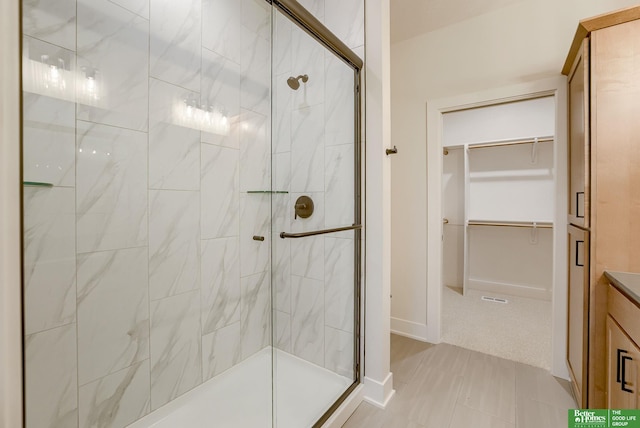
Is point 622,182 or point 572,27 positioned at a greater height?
point 572,27

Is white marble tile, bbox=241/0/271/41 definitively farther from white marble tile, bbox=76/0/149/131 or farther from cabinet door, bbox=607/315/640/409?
cabinet door, bbox=607/315/640/409

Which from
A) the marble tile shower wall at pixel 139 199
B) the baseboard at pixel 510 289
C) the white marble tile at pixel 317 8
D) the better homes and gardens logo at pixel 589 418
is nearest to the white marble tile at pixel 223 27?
the marble tile shower wall at pixel 139 199

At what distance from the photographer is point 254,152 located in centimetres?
204

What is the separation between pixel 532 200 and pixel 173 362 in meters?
4.06

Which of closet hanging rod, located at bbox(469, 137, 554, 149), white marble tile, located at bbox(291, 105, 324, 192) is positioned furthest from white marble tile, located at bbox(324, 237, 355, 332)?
closet hanging rod, located at bbox(469, 137, 554, 149)

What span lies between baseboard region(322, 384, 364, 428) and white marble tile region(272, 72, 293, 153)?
139cm

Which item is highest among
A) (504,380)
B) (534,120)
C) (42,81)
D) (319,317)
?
(534,120)

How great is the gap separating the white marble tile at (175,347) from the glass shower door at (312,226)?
0.60 m

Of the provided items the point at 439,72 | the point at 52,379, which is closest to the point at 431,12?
the point at 439,72

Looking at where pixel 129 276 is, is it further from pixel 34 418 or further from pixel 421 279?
pixel 421 279

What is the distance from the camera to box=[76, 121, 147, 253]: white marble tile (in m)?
1.25

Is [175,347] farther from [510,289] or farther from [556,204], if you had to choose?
[510,289]

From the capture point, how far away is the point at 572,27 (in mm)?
1933
